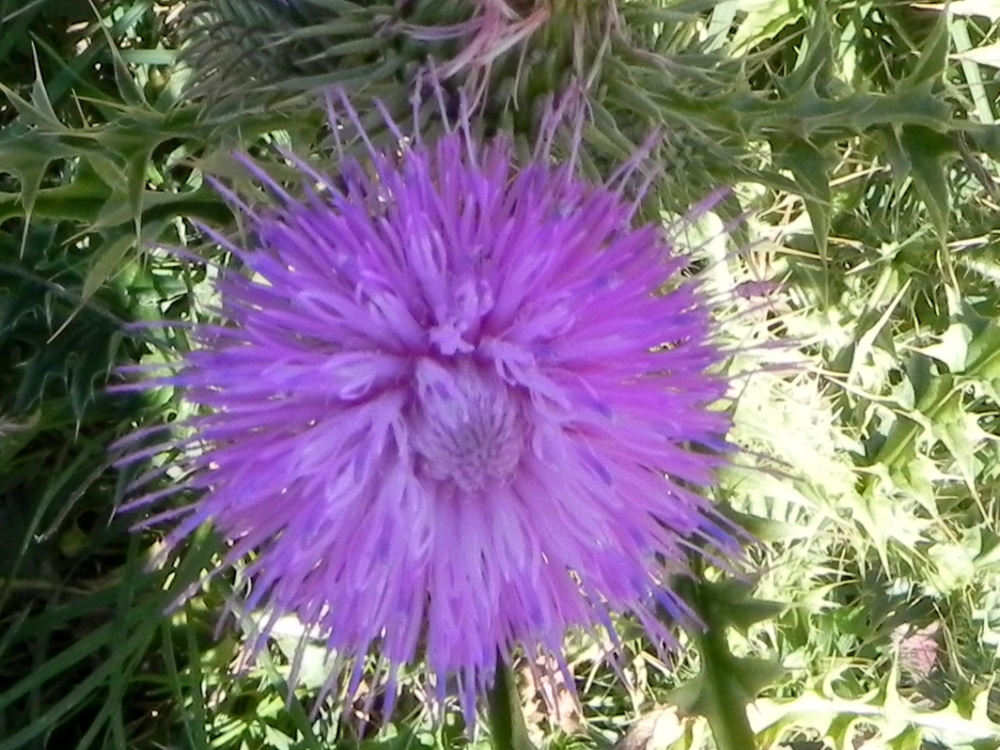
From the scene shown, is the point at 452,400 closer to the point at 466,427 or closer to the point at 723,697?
the point at 466,427

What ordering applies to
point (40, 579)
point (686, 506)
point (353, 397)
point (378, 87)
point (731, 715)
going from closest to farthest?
point (353, 397), point (686, 506), point (378, 87), point (731, 715), point (40, 579)

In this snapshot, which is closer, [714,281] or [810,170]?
[810,170]

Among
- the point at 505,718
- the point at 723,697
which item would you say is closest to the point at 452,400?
the point at 505,718

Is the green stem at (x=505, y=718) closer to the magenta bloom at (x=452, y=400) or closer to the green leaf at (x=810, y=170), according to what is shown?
the magenta bloom at (x=452, y=400)

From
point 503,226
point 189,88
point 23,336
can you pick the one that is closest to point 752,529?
point 503,226

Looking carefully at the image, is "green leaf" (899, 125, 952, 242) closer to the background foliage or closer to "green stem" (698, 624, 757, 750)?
the background foliage

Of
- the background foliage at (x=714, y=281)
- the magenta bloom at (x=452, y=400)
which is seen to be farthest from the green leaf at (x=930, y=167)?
the magenta bloom at (x=452, y=400)

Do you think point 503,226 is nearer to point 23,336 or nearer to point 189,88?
point 189,88
